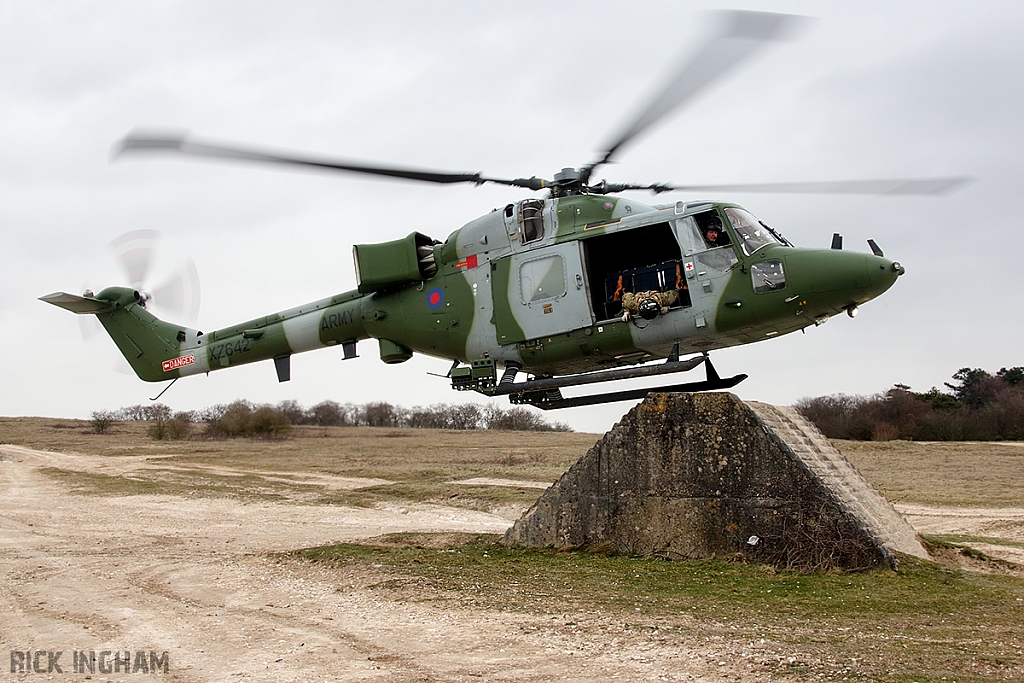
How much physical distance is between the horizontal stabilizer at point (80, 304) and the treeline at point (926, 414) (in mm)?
28527

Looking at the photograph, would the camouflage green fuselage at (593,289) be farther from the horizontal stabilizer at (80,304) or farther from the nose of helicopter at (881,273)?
the horizontal stabilizer at (80,304)

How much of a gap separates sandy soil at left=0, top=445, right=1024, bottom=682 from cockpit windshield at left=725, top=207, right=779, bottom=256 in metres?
5.30

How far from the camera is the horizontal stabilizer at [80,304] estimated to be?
17.0 meters

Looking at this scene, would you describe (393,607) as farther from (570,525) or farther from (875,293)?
(875,293)

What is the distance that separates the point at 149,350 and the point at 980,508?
1641cm

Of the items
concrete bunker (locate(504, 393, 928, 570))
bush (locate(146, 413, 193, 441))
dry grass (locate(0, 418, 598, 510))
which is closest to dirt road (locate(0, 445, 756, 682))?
concrete bunker (locate(504, 393, 928, 570))

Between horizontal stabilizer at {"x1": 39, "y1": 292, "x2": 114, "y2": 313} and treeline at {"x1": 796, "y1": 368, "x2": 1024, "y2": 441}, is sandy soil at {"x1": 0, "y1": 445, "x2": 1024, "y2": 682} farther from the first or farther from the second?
treeline at {"x1": 796, "y1": 368, "x2": 1024, "y2": 441}

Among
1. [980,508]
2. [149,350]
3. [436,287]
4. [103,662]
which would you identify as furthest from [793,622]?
[149,350]

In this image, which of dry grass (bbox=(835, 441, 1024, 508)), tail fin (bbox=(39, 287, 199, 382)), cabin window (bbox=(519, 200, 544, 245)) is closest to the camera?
cabin window (bbox=(519, 200, 544, 245))

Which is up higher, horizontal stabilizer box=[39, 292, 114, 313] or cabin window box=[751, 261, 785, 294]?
horizontal stabilizer box=[39, 292, 114, 313]

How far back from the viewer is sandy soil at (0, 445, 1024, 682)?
19.3 ft

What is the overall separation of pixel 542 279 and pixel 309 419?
166 feet

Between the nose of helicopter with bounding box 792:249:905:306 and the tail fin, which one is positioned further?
the tail fin

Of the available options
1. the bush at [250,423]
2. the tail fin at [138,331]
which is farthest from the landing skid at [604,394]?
the bush at [250,423]
